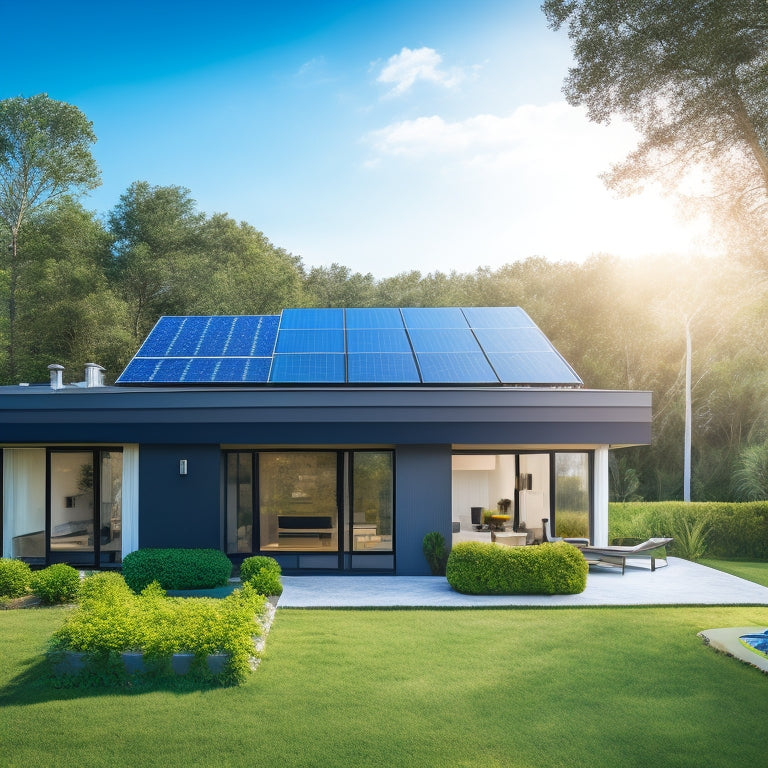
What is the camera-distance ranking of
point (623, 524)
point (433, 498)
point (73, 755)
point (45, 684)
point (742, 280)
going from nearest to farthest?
point (73, 755) → point (45, 684) → point (433, 498) → point (623, 524) → point (742, 280)

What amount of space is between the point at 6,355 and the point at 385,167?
19342mm

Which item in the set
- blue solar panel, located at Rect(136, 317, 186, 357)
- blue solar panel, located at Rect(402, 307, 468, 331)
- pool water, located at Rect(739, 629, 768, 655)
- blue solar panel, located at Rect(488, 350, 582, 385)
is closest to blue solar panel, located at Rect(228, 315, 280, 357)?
blue solar panel, located at Rect(136, 317, 186, 357)

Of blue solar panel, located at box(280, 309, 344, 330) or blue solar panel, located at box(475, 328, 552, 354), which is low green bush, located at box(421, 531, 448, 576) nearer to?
blue solar panel, located at box(475, 328, 552, 354)

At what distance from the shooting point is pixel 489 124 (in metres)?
34.5

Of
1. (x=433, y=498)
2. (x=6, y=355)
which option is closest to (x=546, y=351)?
(x=433, y=498)

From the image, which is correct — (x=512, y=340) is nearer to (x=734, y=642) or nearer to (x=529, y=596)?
(x=529, y=596)

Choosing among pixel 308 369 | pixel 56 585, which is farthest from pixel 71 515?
pixel 308 369

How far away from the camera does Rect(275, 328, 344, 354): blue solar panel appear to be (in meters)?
16.4

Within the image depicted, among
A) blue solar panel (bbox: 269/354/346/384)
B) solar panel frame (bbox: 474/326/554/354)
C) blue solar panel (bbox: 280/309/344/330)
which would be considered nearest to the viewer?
blue solar panel (bbox: 269/354/346/384)

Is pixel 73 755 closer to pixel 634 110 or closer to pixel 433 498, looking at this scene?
pixel 433 498

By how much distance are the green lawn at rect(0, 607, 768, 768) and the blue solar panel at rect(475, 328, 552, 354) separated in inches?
316

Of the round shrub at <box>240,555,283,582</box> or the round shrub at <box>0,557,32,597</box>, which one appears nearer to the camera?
the round shrub at <box>0,557,32,597</box>

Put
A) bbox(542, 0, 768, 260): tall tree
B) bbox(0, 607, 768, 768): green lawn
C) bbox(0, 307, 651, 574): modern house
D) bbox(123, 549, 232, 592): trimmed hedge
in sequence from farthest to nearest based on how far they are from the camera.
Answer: bbox(0, 307, 651, 574): modern house, bbox(123, 549, 232, 592): trimmed hedge, bbox(542, 0, 768, 260): tall tree, bbox(0, 607, 768, 768): green lawn

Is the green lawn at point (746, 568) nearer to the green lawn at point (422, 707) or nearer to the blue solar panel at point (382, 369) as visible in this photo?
the green lawn at point (422, 707)
